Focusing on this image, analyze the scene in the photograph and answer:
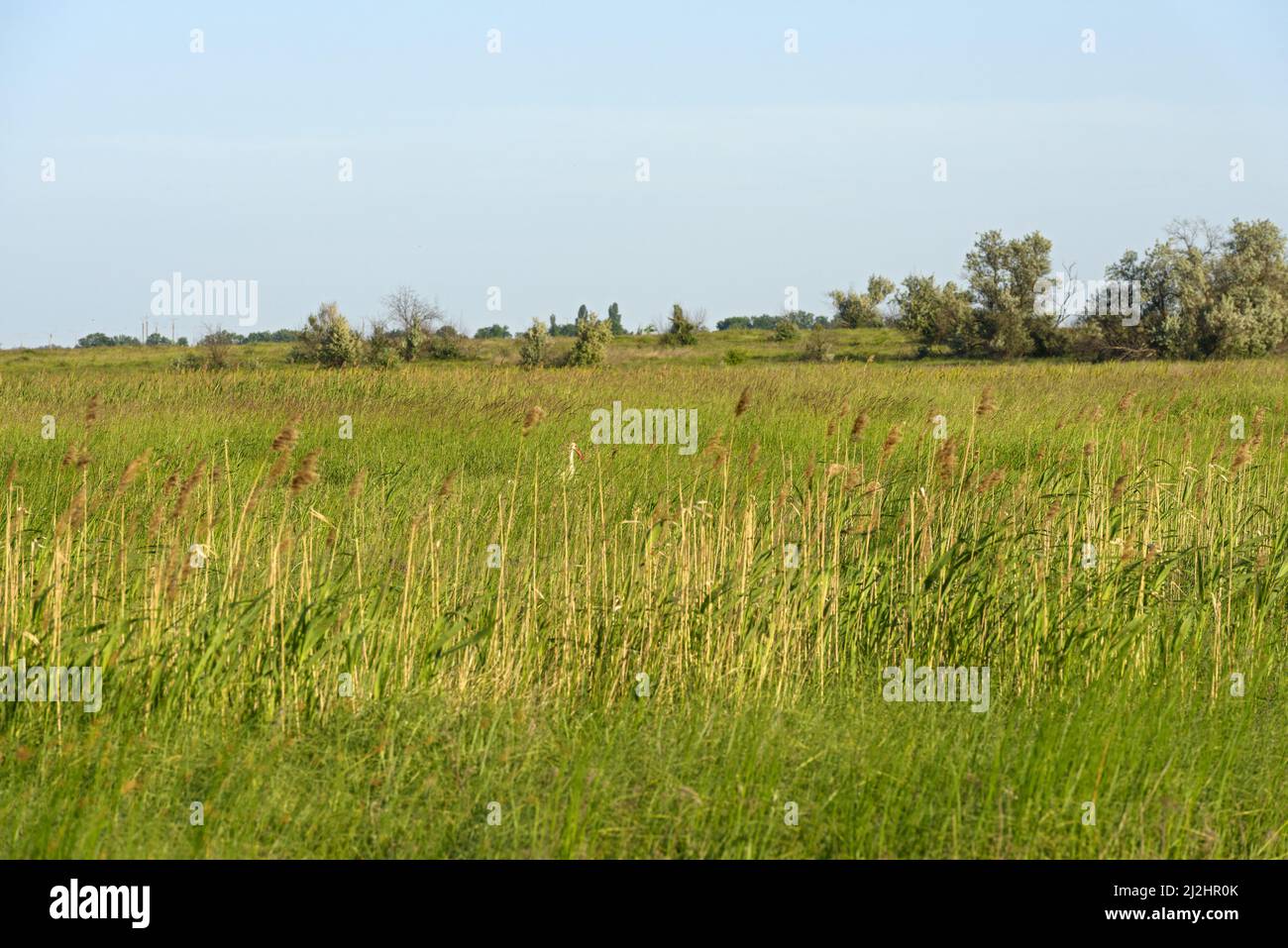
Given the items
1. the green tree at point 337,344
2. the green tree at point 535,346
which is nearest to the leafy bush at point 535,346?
the green tree at point 535,346

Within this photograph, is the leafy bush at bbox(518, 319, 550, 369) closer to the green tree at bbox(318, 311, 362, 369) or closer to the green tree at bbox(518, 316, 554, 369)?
the green tree at bbox(518, 316, 554, 369)

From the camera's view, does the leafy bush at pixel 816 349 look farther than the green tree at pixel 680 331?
No

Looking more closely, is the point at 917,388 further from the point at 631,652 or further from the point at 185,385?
the point at 631,652

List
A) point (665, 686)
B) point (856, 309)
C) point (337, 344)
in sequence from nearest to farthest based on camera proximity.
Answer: point (665, 686) < point (337, 344) < point (856, 309)

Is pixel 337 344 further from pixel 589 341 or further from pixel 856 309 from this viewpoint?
pixel 856 309

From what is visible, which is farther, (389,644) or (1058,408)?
(1058,408)
